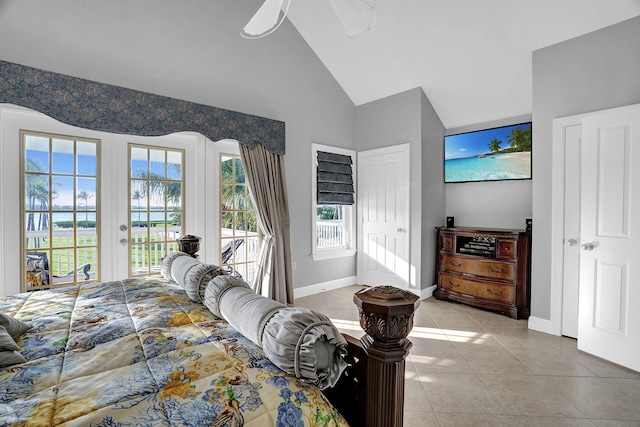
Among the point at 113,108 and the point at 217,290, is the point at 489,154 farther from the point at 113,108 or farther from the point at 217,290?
the point at 113,108

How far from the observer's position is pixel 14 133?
254cm

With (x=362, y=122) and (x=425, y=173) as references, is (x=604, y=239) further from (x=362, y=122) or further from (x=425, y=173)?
(x=362, y=122)

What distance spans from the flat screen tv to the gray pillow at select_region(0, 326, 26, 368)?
4.57 metres

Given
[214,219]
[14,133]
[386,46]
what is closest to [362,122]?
[386,46]

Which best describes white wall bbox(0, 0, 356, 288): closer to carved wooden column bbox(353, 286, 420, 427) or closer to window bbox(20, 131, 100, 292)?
window bbox(20, 131, 100, 292)

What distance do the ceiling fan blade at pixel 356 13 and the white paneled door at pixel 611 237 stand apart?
6.99ft

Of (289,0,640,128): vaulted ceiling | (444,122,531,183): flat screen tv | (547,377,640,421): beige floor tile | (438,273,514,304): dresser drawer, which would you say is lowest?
(547,377,640,421): beige floor tile

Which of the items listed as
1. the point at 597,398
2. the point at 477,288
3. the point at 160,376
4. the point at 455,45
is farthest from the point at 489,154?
the point at 160,376

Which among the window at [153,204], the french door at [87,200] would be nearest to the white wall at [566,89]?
the french door at [87,200]

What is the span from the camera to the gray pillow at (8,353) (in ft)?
3.30

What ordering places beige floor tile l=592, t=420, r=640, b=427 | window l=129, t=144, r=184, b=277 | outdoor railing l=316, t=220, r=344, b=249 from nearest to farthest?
beige floor tile l=592, t=420, r=640, b=427, window l=129, t=144, r=184, b=277, outdoor railing l=316, t=220, r=344, b=249

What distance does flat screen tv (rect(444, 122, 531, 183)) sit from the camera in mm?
3910

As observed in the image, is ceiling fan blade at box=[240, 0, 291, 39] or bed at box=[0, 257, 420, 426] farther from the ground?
ceiling fan blade at box=[240, 0, 291, 39]

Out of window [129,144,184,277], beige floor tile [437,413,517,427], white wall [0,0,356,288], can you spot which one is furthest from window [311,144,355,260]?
beige floor tile [437,413,517,427]
